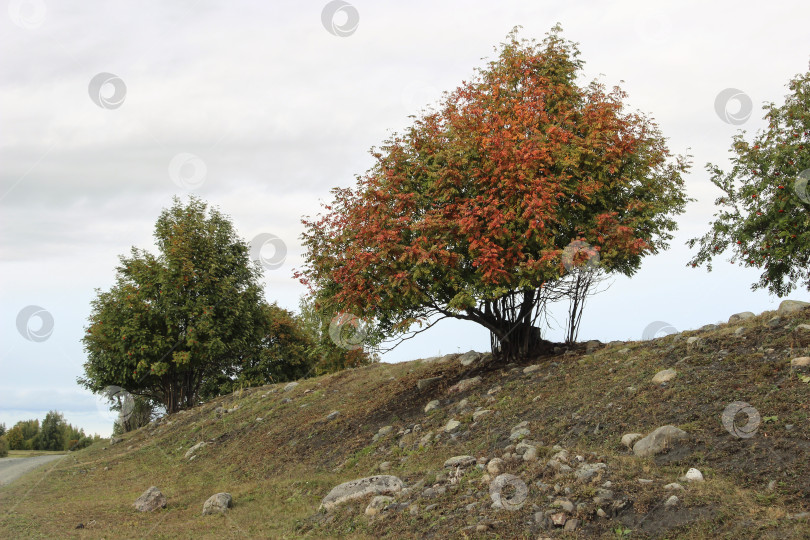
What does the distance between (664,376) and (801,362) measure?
221 centimetres

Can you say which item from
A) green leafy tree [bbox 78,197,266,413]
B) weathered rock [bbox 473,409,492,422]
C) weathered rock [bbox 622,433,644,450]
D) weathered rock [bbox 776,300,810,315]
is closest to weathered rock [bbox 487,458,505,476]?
weathered rock [bbox 622,433,644,450]

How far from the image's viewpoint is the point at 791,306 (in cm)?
1450

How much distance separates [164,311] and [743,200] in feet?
88.8

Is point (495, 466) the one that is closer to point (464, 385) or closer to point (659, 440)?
point (659, 440)

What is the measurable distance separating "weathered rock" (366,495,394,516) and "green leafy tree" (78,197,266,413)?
2076 centimetres

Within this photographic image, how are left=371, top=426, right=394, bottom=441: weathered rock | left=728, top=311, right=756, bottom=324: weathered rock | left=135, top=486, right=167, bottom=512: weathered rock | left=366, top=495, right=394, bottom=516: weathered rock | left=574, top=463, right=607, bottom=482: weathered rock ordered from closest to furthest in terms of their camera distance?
left=574, top=463, right=607, bottom=482: weathered rock, left=366, top=495, right=394, bottom=516: weathered rock, left=135, top=486, right=167, bottom=512: weathered rock, left=371, top=426, right=394, bottom=441: weathered rock, left=728, top=311, right=756, bottom=324: weathered rock

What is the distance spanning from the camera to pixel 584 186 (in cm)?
1473

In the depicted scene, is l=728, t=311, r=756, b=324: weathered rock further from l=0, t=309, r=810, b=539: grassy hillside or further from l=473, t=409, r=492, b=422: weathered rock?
l=473, t=409, r=492, b=422: weathered rock

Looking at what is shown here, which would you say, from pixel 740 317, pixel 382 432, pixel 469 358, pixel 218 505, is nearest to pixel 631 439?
pixel 382 432

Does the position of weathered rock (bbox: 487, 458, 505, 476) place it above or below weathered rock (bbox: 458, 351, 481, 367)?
below

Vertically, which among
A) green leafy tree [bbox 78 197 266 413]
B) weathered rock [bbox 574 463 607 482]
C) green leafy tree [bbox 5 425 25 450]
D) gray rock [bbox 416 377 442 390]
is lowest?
weathered rock [bbox 574 463 607 482]

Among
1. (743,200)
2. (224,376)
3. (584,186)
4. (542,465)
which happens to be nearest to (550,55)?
(584,186)

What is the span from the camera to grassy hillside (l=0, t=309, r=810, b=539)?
7.65 metres

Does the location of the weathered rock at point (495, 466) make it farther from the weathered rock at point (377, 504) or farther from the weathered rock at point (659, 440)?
the weathered rock at point (659, 440)
